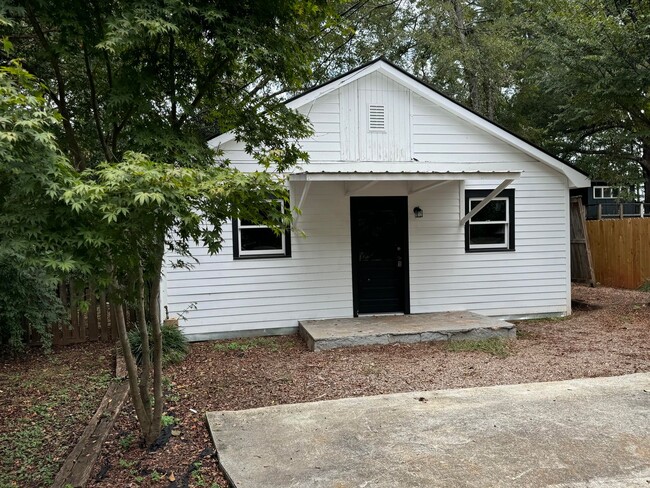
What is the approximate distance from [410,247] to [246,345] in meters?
3.27

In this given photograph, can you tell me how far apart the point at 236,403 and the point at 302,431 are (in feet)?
3.60

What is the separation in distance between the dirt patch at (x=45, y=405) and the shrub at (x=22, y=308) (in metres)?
0.29

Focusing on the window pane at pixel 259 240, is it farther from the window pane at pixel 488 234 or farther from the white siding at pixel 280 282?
the window pane at pixel 488 234

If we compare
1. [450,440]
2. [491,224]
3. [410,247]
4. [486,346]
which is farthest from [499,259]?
[450,440]

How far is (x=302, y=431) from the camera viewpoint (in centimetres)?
381

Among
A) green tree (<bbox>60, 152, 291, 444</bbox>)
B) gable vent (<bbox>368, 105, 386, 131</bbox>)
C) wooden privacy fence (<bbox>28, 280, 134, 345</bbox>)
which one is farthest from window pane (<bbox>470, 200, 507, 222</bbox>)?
green tree (<bbox>60, 152, 291, 444</bbox>)

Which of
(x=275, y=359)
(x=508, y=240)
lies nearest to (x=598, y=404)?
(x=275, y=359)

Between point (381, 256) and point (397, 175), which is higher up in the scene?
point (397, 175)

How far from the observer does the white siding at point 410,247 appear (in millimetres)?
7781

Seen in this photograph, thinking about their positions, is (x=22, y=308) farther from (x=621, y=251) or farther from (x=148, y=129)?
(x=621, y=251)

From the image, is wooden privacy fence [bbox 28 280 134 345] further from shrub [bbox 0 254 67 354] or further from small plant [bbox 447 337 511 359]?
small plant [bbox 447 337 511 359]

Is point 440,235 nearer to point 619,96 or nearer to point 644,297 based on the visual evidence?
point 619,96

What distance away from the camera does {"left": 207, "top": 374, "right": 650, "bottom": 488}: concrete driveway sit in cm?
304

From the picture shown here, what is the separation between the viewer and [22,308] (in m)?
6.28
